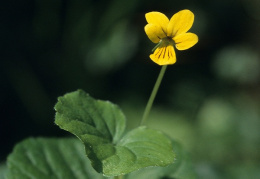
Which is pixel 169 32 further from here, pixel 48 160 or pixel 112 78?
pixel 112 78

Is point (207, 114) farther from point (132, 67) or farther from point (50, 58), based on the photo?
point (50, 58)

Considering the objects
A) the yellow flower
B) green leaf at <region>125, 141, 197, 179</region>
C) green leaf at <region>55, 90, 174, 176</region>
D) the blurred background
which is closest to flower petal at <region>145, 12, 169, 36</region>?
the yellow flower

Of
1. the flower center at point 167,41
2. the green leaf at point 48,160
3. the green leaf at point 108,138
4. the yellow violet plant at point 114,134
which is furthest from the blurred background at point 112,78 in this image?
the flower center at point 167,41

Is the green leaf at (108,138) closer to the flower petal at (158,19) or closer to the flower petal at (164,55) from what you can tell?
the flower petal at (164,55)

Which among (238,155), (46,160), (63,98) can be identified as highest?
(63,98)

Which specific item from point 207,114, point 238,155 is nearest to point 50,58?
point 207,114

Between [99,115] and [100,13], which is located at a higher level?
[100,13]

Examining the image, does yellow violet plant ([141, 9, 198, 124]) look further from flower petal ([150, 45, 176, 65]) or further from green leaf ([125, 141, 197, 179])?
green leaf ([125, 141, 197, 179])
